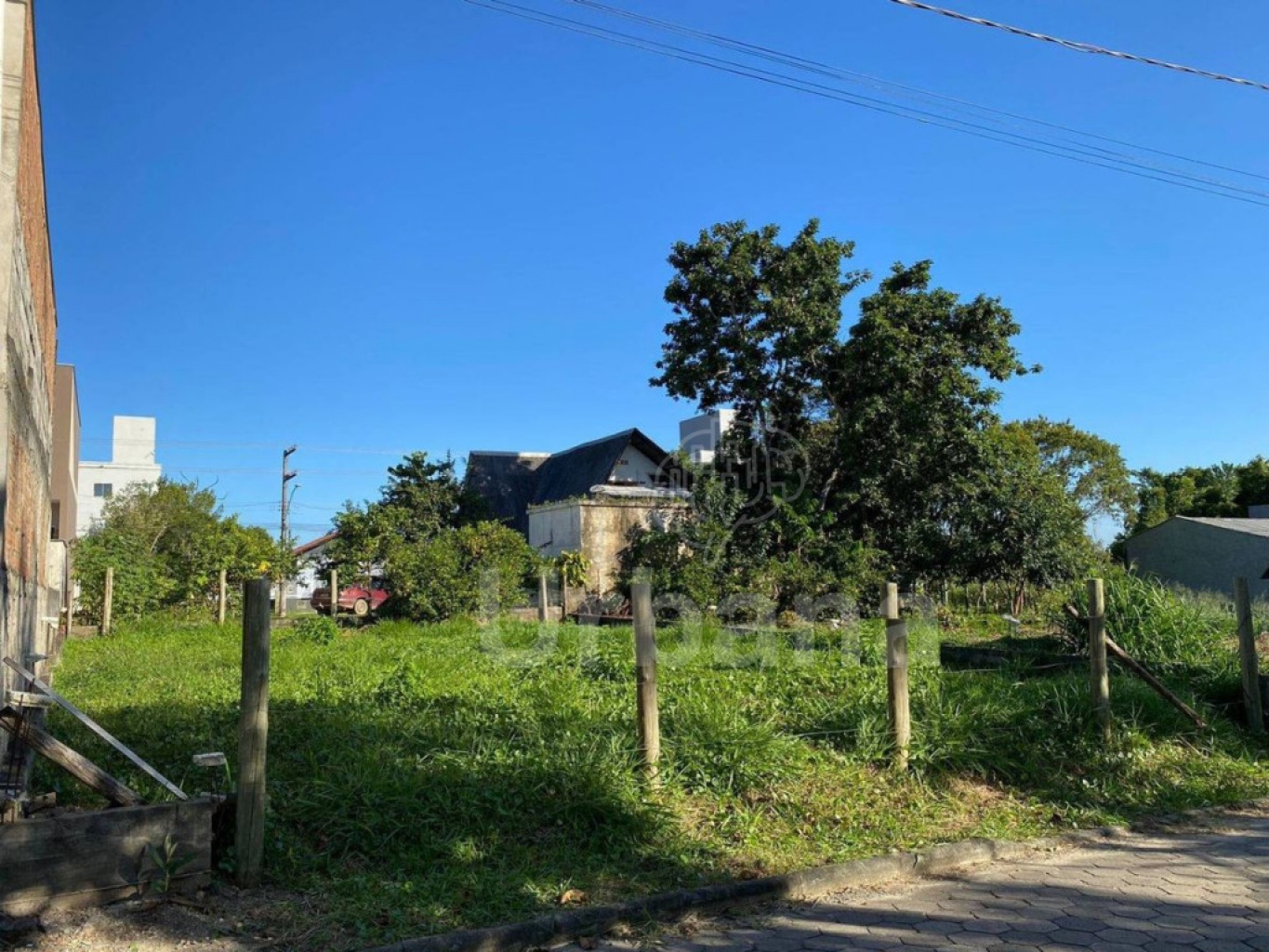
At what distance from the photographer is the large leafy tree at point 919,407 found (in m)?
21.5

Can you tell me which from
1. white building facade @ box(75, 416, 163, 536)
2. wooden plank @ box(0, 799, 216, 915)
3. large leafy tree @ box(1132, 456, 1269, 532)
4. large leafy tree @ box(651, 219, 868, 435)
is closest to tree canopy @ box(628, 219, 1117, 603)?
large leafy tree @ box(651, 219, 868, 435)

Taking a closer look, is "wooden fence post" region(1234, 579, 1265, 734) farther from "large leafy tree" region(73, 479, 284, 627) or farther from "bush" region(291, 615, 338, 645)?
"large leafy tree" region(73, 479, 284, 627)

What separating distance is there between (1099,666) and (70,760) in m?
7.23

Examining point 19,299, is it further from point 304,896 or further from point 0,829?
point 304,896

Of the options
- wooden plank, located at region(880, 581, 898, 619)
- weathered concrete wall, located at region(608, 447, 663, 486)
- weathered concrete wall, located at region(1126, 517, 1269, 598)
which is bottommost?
wooden plank, located at region(880, 581, 898, 619)

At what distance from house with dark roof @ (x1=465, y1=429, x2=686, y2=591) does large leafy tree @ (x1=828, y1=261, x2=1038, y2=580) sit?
6159 mm

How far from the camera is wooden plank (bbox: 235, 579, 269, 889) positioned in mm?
4520

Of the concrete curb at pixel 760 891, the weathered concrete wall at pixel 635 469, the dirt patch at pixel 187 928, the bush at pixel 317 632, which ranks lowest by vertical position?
the concrete curb at pixel 760 891

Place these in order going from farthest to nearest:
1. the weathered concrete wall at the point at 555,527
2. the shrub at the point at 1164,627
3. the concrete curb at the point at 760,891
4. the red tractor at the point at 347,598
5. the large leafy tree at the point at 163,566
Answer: the red tractor at the point at 347,598
the weathered concrete wall at the point at 555,527
the large leafy tree at the point at 163,566
the shrub at the point at 1164,627
the concrete curb at the point at 760,891

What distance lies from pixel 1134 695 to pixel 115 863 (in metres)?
7.97

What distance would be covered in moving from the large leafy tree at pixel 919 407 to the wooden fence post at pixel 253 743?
18.3 metres

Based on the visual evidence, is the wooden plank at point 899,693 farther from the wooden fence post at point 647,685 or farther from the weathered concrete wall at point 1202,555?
the weathered concrete wall at point 1202,555

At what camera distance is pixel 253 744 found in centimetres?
453

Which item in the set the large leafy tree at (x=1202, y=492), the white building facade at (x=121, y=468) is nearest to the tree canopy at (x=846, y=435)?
the large leafy tree at (x=1202, y=492)
